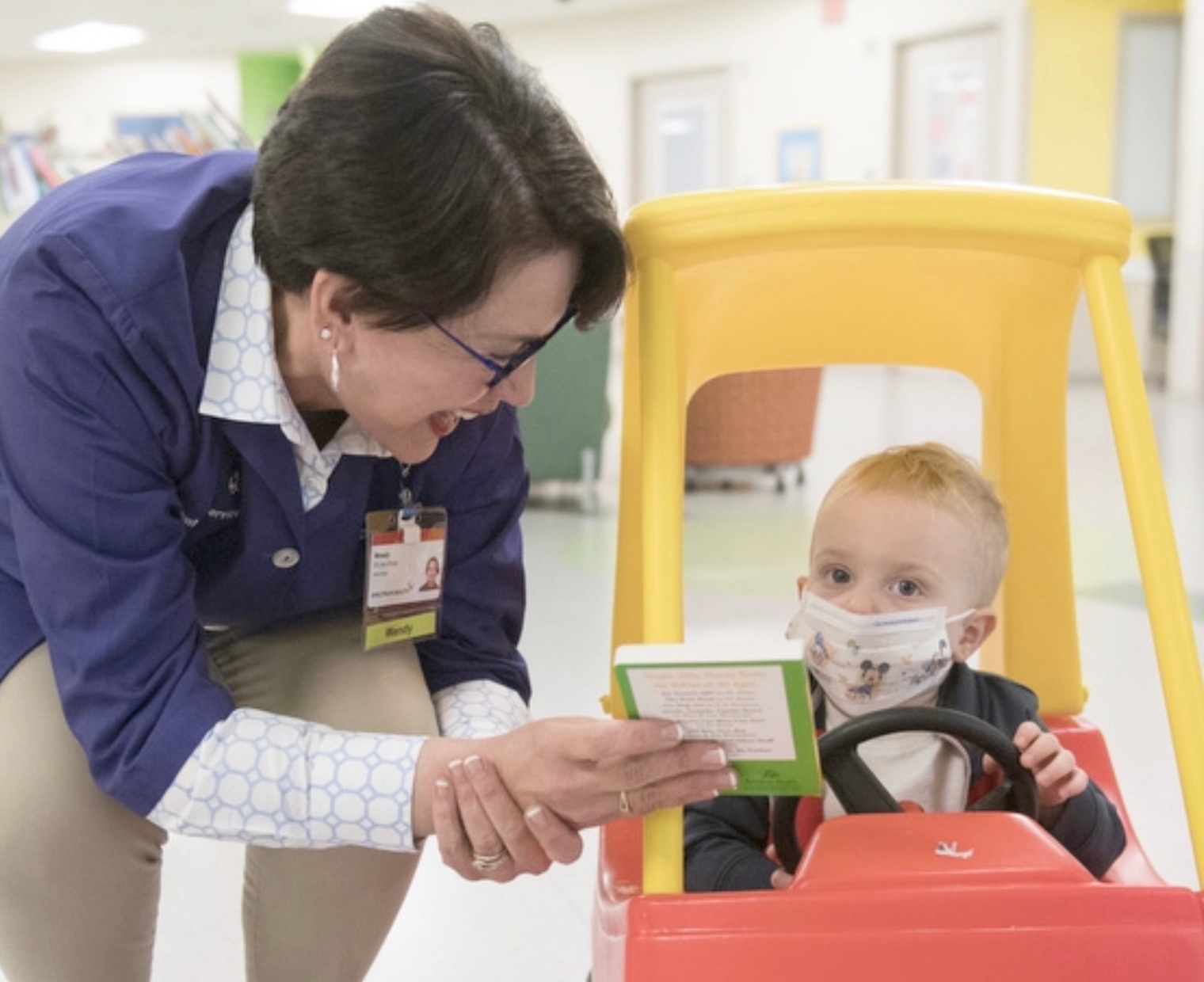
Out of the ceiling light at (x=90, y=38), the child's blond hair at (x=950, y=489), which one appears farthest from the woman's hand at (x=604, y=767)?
the ceiling light at (x=90, y=38)

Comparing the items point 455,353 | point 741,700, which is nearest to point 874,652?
point 741,700

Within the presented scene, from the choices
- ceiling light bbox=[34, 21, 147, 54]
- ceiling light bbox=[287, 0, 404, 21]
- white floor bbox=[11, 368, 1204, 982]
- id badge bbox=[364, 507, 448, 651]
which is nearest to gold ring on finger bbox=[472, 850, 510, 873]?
id badge bbox=[364, 507, 448, 651]

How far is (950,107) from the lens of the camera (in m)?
10.4

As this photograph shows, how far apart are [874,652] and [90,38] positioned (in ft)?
50.1

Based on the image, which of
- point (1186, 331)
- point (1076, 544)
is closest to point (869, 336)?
point (1076, 544)

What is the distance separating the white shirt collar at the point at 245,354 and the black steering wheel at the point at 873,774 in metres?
0.53

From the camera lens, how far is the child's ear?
136 centimetres

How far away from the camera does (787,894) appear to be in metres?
1.07

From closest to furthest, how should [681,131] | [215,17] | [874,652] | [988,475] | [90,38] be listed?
[874,652] < [988,475] < [681,131] < [215,17] < [90,38]

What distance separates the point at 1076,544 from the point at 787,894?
11.3 feet

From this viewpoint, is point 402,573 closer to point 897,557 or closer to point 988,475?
point 897,557

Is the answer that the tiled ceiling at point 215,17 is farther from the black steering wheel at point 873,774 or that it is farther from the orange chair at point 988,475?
the black steering wheel at point 873,774

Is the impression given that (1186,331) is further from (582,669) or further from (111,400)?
(111,400)

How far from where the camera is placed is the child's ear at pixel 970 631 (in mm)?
1364
